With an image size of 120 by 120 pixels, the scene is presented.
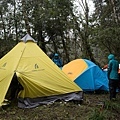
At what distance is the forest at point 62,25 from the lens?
13717 millimetres

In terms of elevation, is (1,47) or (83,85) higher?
(1,47)

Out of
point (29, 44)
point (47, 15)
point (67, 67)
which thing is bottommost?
point (67, 67)

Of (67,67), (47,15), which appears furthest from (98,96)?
(47,15)

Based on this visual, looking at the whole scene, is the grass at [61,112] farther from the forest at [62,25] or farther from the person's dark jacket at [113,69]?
the forest at [62,25]

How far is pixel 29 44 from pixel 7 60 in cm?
89

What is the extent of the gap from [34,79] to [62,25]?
1091cm

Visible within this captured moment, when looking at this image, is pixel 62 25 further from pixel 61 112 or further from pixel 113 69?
pixel 61 112

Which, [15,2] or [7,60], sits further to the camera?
[15,2]

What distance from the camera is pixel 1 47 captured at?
17.6 m

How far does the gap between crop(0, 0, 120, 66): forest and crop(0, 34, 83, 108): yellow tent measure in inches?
247

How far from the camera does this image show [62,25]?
648 inches

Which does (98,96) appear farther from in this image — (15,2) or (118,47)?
(15,2)

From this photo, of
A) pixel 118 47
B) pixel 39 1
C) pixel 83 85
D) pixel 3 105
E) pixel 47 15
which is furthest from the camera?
pixel 39 1

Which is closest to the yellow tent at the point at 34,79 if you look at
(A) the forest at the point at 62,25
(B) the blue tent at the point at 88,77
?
(B) the blue tent at the point at 88,77
